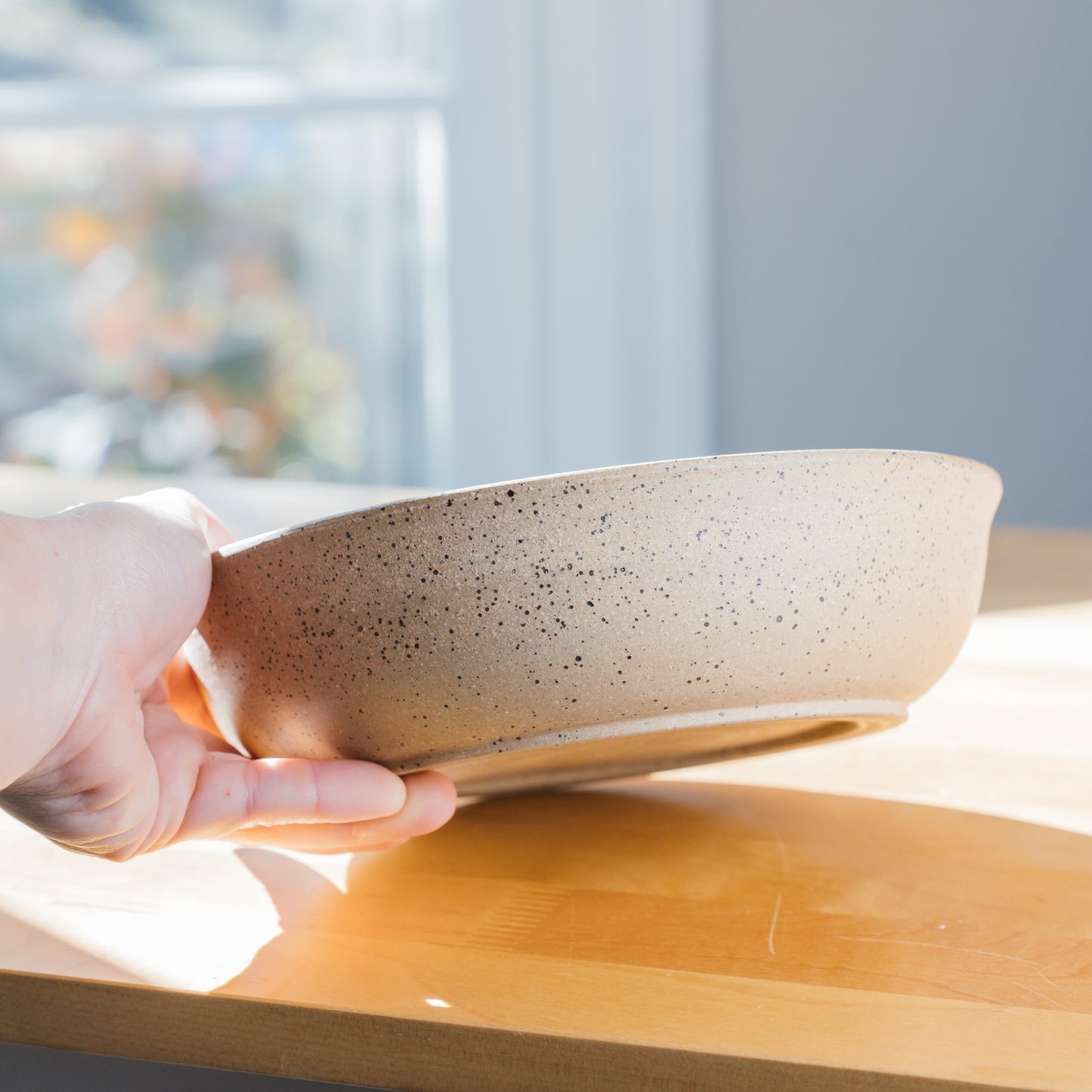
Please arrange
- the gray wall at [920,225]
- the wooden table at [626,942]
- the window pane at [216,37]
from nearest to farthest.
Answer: the wooden table at [626,942] < the gray wall at [920,225] < the window pane at [216,37]

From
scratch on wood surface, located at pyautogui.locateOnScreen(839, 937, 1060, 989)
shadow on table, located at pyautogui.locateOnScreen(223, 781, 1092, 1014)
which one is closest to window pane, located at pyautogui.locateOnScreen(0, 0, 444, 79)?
shadow on table, located at pyautogui.locateOnScreen(223, 781, 1092, 1014)

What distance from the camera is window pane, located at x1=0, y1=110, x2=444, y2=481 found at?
8.66 ft

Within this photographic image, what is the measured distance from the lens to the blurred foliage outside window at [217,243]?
2.57 m

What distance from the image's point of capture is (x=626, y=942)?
358 millimetres

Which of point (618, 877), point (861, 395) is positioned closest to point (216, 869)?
point (618, 877)

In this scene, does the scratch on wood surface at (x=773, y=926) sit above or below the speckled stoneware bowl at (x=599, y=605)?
below

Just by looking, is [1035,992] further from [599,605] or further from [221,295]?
[221,295]

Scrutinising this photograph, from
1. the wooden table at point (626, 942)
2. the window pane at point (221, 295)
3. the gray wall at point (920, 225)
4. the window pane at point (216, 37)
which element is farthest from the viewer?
the window pane at point (221, 295)

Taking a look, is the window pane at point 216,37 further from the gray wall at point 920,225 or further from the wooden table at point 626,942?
the wooden table at point 626,942

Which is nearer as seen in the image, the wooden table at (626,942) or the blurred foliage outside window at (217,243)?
the wooden table at (626,942)

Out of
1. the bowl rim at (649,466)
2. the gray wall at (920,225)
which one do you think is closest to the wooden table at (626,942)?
the bowl rim at (649,466)

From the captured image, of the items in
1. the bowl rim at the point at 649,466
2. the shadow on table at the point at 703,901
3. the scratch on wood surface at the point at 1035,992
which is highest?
the bowl rim at the point at 649,466

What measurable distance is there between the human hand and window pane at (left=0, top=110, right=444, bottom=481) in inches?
90.1

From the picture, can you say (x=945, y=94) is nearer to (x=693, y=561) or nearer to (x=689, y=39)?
(x=689, y=39)
